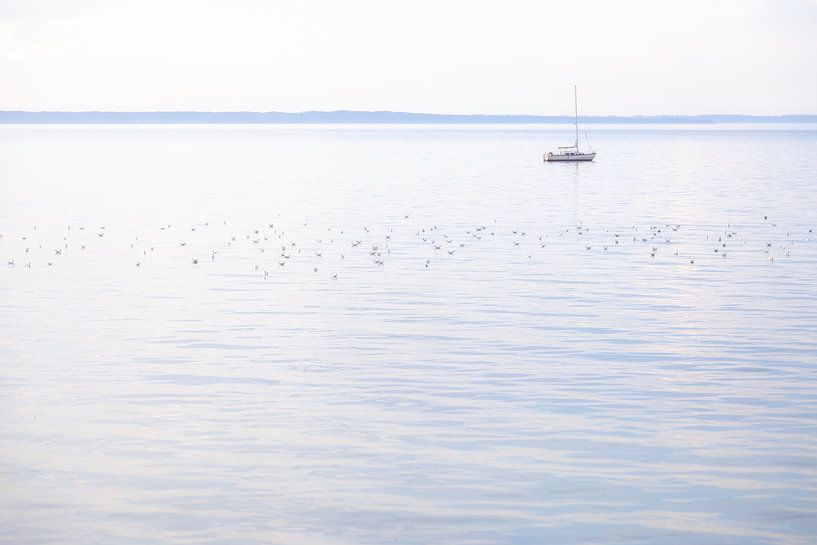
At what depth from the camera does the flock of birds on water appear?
43875mm

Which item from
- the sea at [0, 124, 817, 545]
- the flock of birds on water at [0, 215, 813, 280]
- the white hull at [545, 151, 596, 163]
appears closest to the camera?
the sea at [0, 124, 817, 545]

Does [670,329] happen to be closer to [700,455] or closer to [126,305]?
[700,455]

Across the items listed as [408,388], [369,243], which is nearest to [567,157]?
[369,243]

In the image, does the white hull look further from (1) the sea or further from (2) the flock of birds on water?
(1) the sea

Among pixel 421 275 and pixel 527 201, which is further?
pixel 527 201

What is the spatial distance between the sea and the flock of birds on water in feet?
1.00

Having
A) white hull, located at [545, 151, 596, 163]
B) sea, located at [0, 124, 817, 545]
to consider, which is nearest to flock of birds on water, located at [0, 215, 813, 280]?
sea, located at [0, 124, 817, 545]

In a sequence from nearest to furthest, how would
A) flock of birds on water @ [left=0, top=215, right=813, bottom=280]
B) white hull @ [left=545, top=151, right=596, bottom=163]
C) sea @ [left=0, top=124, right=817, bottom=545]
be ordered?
sea @ [left=0, top=124, right=817, bottom=545], flock of birds on water @ [left=0, top=215, right=813, bottom=280], white hull @ [left=545, top=151, right=596, bottom=163]

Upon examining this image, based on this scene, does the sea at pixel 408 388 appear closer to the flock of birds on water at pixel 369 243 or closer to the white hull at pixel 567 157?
the flock of birds on water at pixel 369 243

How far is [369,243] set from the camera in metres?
49.3

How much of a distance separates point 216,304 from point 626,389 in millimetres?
14068

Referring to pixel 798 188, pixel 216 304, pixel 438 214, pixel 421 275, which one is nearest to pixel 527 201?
pixel 438 214

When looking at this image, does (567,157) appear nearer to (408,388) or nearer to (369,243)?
(369,243)

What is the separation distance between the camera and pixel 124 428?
20.1m
